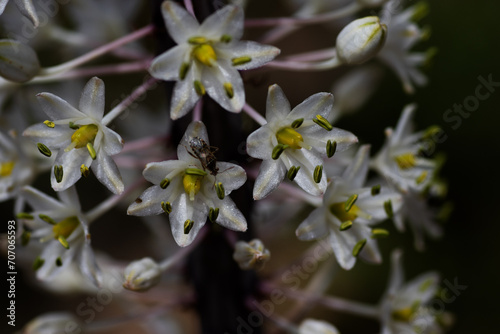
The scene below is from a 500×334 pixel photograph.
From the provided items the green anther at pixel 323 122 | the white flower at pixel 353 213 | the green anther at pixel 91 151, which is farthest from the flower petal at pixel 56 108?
the white flower at pixel 353 213

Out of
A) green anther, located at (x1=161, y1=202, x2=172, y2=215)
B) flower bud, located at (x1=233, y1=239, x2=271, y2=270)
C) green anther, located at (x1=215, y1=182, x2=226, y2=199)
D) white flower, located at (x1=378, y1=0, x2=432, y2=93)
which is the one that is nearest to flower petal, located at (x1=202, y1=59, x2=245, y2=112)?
green anther, located at (x1=215, y1=182, x2=226, y2=199)

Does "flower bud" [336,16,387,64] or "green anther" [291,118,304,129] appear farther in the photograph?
"flower bud" [336,16,387,64]

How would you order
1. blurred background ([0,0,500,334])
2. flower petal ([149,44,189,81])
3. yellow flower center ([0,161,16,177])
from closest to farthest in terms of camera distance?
flower petal ([149,44,189,81]), yellow flower center ([0,161,16,177]), blurred background ([0,0,500,334])

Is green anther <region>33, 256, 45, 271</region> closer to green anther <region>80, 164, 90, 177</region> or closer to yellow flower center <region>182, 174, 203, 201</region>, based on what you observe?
green anther <region>80, 164, 90, 177</region>

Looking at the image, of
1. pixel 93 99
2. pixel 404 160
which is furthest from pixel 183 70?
pixel 404 160

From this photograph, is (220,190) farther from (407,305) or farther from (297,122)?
(407,305)

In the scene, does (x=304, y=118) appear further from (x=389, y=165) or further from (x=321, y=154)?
(x=389, y=165)

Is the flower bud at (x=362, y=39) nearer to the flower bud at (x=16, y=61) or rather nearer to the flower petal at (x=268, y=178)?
the flower petal at (x=268, y=178)
